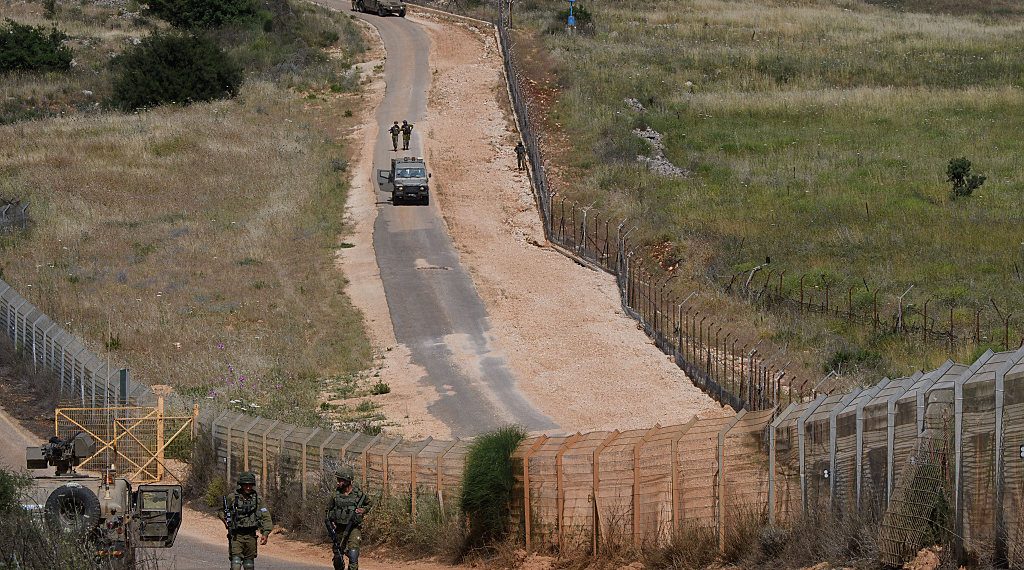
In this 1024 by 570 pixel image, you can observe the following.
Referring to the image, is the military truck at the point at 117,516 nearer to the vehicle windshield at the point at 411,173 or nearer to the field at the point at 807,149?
the field at the point at 807,149

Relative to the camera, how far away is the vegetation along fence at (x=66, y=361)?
3050cm

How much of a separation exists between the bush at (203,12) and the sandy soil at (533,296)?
2540cm

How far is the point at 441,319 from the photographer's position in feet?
141

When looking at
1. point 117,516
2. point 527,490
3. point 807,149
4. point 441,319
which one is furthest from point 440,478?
point 807,149

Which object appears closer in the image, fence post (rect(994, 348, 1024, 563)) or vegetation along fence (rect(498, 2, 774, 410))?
fence post (rect(994, 348, 1024, 563))

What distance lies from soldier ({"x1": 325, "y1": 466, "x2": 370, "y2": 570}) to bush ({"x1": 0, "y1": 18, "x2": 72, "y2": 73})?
75.3 m

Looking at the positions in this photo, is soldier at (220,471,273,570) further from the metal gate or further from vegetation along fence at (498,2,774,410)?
vegetation along fence at (498,2,774,410)

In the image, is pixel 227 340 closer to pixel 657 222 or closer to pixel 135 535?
pixel 657 222

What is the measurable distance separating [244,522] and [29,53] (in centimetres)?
7546

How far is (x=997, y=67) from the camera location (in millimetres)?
80500

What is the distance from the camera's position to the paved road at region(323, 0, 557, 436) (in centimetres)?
3491

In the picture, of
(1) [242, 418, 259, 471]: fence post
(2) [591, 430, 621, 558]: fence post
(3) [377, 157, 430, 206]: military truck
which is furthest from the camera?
(3) [377, 157, 430, 206]: military truck

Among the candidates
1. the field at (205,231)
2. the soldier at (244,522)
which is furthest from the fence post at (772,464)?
the field at (205,231)

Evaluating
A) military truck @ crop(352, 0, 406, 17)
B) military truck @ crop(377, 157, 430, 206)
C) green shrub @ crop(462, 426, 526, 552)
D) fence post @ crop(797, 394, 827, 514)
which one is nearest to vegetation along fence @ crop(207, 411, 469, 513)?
green shrub @ crop(462, 426, 526, 552)
